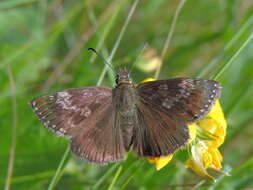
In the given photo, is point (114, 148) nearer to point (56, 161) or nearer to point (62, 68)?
point (56, 161)

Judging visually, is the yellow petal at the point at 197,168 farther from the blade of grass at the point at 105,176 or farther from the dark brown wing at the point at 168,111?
the blade of grass at the point at 105,176

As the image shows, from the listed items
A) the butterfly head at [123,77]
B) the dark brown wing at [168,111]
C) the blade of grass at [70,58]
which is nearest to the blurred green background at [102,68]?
the blade of grass at [70,58]

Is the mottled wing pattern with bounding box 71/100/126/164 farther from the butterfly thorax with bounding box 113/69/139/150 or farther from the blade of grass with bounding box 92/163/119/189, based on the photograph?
the blade of grass with bounding box 92/163/119/189

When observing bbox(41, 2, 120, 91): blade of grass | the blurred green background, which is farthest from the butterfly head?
bbox(41, 2, 120, 91): blade of grass

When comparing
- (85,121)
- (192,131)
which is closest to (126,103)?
(85,121)

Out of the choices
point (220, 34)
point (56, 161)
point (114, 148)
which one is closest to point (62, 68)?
point (56, 161)

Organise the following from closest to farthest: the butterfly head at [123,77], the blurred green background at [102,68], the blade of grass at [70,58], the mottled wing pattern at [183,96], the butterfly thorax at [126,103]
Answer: the mottled wing pattern at [183,96], the butterfly thorax at [126,103], the butterfly head at [123,77], the blurred green background at [102,68], the blade of grass at [70,58]

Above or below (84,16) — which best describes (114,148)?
below
